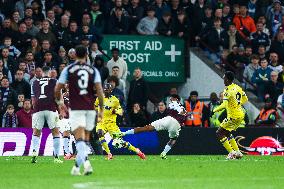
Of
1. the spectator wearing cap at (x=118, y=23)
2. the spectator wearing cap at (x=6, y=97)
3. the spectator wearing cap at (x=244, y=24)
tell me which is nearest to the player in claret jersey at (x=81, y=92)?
the spectator wearing cap at (x=6, y=97)

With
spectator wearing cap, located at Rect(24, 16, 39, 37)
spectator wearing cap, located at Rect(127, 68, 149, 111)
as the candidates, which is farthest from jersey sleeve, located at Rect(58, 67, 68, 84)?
spectator wearing cap, located at Rect(127, 68, 149, 111)

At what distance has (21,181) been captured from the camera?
1677 centimetres

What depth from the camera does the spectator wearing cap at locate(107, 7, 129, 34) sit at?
31984 mm

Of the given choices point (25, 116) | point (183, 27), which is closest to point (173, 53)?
point (183, 27)

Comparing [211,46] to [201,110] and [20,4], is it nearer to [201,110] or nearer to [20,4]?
[201,110]

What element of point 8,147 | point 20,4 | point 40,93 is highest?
point 20,4

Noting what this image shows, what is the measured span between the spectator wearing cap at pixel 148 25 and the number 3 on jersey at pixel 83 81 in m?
14.9

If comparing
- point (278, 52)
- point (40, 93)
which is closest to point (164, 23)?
point (278, 52)

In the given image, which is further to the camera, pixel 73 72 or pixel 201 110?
pixel 201 110

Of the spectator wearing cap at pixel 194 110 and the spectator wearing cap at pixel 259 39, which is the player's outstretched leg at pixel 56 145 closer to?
the spectator wearing cap at pixel 194 110

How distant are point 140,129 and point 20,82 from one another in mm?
4725

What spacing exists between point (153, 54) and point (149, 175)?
50.1ft

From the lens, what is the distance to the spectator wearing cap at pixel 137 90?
1220 inches

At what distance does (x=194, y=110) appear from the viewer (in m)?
30.9
